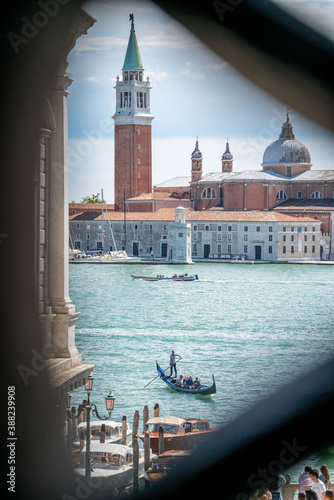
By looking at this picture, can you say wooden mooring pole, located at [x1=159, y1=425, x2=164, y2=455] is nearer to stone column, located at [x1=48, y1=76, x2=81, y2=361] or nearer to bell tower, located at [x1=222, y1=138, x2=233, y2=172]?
stone column, located at [x1=48, y1=76, x2=81, y2=361]

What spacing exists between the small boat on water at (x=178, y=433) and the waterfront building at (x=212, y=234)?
1327 cm

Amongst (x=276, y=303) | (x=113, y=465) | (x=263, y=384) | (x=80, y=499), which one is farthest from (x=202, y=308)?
(x=80, y=499)

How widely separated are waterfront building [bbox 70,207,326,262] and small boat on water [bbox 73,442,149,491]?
13.9m

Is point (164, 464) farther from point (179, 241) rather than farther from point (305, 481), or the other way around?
point (179, 241)

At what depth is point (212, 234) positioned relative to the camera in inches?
684

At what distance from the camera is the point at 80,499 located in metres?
1.70

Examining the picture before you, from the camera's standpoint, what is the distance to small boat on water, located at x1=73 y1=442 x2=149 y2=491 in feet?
8.00

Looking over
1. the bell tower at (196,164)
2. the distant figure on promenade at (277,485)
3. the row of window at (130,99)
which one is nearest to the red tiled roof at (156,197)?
the bell tower at (196,164)

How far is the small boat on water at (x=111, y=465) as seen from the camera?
8.00ft

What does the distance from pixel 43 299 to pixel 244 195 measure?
17.1 m

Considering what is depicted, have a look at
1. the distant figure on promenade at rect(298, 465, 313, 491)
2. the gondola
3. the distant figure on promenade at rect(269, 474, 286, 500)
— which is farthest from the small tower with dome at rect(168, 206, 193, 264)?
the distant figure on promenade at rect(298, 465, 313, 491)

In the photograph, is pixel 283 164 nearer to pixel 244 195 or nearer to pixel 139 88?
pixel 244 195

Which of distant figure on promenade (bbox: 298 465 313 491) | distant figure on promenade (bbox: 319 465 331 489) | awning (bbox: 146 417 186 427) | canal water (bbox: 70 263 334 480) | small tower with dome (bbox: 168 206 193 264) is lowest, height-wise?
canal water (bbox: 70 263 334 480)

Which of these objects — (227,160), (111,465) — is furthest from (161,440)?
(227,160)
